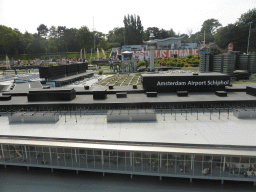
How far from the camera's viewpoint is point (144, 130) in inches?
709

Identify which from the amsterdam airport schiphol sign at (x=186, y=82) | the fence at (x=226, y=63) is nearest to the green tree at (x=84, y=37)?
the fence at (x=226, y=63)

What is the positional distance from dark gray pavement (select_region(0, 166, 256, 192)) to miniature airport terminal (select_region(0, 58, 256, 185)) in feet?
2.79

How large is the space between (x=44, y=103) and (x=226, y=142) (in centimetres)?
2030

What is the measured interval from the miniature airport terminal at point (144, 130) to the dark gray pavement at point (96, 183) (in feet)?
2.79

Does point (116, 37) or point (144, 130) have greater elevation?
point (116, 37)

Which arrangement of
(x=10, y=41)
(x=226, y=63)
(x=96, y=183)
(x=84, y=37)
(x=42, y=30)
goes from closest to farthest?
(x=96, y=183)
(x=226, y=63)
(x=10, y=41)
(x=84, y=37)
(x=42, y=30)

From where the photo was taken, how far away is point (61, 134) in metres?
17.6

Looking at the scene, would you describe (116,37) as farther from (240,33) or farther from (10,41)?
(240,33)

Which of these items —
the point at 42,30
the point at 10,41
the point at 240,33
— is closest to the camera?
the point at 240,33

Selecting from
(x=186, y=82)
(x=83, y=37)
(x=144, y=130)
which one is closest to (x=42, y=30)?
(x=83, y=37)

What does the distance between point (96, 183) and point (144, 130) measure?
6016 mm

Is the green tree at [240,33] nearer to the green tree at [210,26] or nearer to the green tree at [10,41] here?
the green tree at [210,26]

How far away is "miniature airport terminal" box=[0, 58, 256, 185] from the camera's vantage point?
13.7 m

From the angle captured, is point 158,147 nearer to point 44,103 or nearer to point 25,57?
point 44,103
